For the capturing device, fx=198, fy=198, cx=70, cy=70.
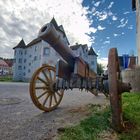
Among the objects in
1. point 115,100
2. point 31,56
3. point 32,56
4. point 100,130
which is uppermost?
point 31,56

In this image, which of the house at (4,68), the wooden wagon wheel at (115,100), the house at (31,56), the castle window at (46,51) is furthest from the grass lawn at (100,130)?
the house at (4,68)

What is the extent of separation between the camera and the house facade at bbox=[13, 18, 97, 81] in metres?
35.0

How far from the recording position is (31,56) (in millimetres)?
42062

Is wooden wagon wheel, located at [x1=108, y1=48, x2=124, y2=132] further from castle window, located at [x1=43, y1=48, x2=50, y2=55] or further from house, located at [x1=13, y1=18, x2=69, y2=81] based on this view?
castle window, located at [x1=43, y1=48, x2=50, y2=55]

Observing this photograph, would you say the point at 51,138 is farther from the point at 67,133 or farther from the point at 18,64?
the point at 18,64

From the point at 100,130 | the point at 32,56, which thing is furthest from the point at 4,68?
the point at 100,130

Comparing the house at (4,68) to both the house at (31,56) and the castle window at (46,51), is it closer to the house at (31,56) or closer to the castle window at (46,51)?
the house at (31,56)

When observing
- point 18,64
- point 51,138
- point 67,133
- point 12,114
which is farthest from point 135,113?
point 18,64

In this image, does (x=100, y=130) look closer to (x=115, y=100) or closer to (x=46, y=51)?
(x=115, y=100)

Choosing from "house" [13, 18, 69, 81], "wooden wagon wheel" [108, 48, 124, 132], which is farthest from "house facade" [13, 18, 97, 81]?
"wooden wagon wheel" [108, 48, 124, 132]

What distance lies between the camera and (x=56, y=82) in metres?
4.68

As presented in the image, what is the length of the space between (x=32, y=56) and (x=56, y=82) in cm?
3742

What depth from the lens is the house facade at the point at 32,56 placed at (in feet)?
115

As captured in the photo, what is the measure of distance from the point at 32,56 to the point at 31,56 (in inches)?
36.4
